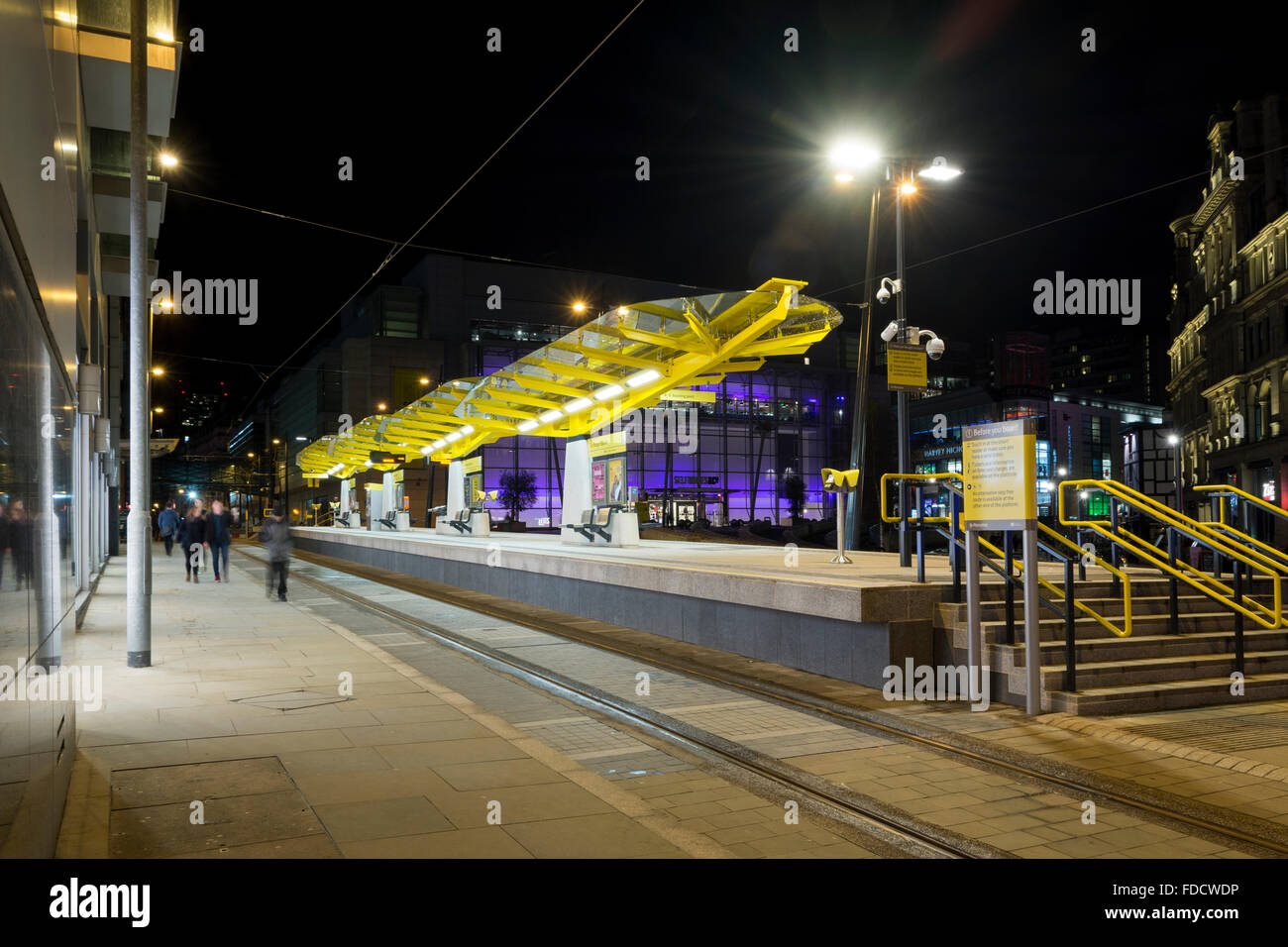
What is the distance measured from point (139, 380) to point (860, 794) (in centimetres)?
869

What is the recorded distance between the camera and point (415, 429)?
104 feet

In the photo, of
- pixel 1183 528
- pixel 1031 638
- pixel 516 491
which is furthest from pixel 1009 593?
pixel 516 491

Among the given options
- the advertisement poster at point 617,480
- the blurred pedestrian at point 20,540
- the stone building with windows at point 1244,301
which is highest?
the stone building with windows at point 1244,301

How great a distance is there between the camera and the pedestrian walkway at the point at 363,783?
4.83 meters

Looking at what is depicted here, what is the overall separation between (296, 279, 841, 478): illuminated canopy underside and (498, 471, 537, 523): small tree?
37456mm

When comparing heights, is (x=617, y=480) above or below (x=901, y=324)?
below

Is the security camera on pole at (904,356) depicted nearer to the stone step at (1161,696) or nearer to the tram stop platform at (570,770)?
the tram stop platform at (570,770)

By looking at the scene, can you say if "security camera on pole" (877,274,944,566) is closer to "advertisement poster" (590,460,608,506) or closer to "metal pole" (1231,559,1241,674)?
"metal pole" (1231,559,1241,674)

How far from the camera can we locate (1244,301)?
2242 inches

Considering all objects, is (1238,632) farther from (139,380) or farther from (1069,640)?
(139,380)

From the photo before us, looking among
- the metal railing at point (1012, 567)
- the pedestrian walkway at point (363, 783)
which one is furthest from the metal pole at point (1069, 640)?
the pedestrian walkway at point (363, 783)

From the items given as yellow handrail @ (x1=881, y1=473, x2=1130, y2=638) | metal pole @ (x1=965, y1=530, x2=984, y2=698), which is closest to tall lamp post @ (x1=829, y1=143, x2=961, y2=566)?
yellow handrail @ (x1=881, y1=473, x2=1130, y2=638)

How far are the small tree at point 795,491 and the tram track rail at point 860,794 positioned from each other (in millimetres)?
65188

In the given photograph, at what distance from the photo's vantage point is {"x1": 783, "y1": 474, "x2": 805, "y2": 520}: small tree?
7606 cm
